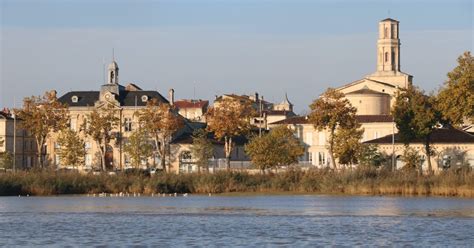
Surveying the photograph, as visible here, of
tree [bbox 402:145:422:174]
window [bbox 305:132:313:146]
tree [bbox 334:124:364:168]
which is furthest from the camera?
window [bbox 305:132:313:146]

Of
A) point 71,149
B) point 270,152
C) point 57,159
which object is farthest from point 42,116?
point 270,152

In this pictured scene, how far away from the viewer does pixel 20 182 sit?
85.1 metres

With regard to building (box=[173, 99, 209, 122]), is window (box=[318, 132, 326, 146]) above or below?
below

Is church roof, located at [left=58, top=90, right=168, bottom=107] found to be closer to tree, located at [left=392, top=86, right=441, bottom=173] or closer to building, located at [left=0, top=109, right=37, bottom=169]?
building, located at [left=0, top=109, right=37, bottom=169]

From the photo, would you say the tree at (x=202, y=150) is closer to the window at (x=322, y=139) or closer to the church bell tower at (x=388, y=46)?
the window at (x=322, y=139)

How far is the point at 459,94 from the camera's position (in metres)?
96.8

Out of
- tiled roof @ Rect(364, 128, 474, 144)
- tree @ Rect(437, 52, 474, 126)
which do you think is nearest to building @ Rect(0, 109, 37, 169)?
tiled roof @ Rect(364, 128, 474, 144)

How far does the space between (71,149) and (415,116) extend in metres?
36.8

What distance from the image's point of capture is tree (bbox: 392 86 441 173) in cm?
10394

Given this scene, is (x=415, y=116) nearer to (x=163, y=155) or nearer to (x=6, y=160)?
(x=163, y=155)

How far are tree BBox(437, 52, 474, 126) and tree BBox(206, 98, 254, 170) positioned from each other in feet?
86.1

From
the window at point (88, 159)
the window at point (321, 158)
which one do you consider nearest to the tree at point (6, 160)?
the window at point (88, 159)

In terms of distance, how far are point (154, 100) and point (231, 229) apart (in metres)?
78.0

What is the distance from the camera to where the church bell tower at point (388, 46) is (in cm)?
16075
